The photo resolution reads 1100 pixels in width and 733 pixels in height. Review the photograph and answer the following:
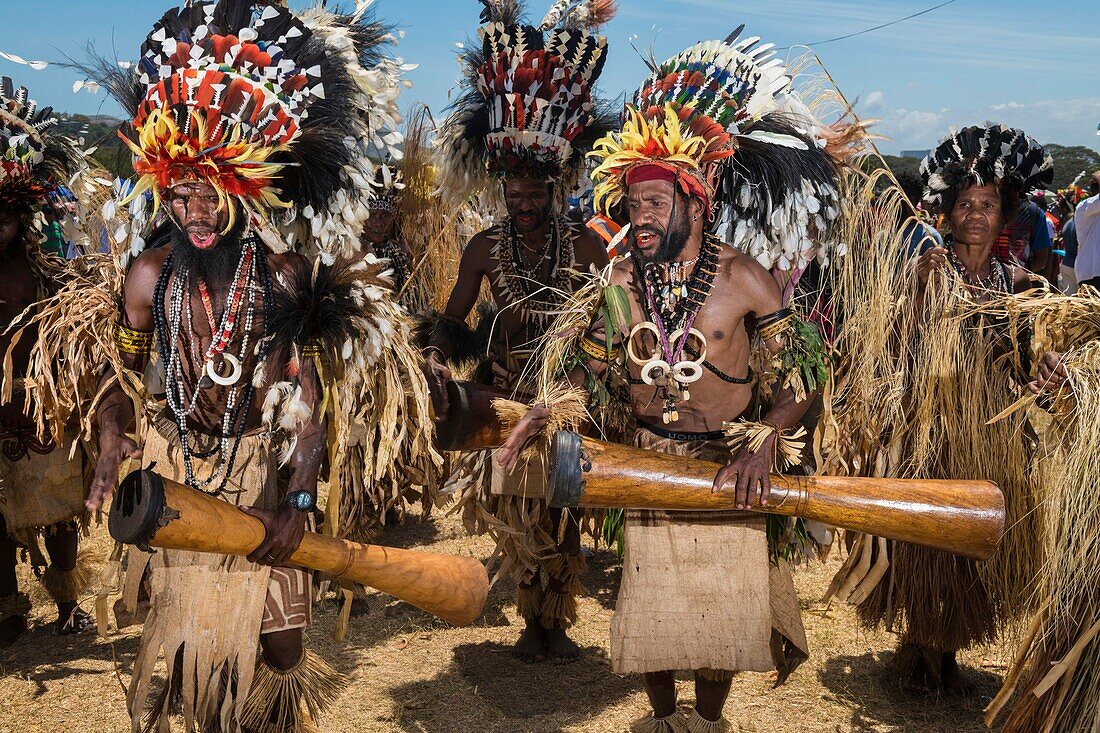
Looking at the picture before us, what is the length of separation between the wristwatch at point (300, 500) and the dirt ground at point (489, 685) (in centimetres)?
125

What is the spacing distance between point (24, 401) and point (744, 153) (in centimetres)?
302

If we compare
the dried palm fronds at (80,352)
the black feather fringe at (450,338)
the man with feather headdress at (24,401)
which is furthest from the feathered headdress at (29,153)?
the black feather fringe at (450,338)

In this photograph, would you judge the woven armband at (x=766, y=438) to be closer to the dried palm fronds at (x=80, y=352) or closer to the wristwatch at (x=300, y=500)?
the wristwatch at (x=300, y=500)

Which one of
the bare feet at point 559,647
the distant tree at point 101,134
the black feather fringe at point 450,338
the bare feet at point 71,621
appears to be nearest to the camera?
the distant tree at point 101,134

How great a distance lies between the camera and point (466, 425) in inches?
139

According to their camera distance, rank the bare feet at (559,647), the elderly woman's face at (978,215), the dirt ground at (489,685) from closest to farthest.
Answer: the dirt ground at (489,685)
the elderly woman's face at (978,215)
the bare feet at (559,647)

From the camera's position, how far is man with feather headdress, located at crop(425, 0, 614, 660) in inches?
169

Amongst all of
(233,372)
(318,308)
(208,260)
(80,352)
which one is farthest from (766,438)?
(80,352)

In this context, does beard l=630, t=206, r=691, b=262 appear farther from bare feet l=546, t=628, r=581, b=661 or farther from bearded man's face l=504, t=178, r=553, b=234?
bare feet l=546, t=628, r=581, b=661

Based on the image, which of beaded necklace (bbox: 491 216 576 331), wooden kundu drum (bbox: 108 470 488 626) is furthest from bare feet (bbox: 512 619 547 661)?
beaded necklace (bbox: 491 216 576 331)

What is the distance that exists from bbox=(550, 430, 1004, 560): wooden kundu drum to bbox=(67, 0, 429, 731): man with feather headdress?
0.77 m

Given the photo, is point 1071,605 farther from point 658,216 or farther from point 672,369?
point 658,216

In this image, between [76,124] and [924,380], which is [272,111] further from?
[924,380]

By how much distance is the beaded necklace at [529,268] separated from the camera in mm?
4449
